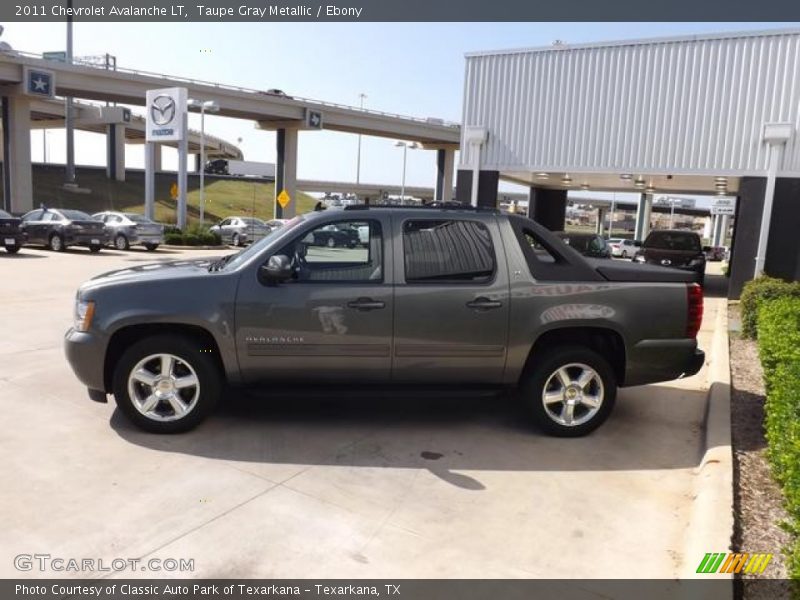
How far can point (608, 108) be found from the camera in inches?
647

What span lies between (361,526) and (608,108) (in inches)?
586

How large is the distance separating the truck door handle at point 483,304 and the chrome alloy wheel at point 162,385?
7.37ft

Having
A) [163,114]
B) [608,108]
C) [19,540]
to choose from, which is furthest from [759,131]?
[163,114]

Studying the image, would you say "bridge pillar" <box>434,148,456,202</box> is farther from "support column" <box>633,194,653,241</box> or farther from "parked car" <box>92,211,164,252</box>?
"parked car" <box>92,211,164,252</box>

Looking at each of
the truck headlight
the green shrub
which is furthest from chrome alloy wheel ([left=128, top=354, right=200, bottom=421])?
the green shrub

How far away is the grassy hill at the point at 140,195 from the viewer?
58156 mm

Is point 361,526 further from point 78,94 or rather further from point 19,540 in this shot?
point 78,94

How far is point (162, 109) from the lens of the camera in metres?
34.6

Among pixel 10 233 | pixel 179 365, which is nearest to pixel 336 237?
pixel 179 365

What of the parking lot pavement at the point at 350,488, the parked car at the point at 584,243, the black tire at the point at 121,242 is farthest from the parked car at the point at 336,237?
the black tire at the point at 121,242

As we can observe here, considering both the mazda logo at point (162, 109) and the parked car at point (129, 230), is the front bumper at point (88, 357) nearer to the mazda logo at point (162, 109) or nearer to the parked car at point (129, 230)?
the parked car at point (129, 230)

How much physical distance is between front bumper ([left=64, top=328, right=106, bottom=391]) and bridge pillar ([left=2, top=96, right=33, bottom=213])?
41.6 metres

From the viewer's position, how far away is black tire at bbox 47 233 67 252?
2300cm

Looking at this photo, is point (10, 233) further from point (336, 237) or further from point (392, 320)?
point (392, 320)
